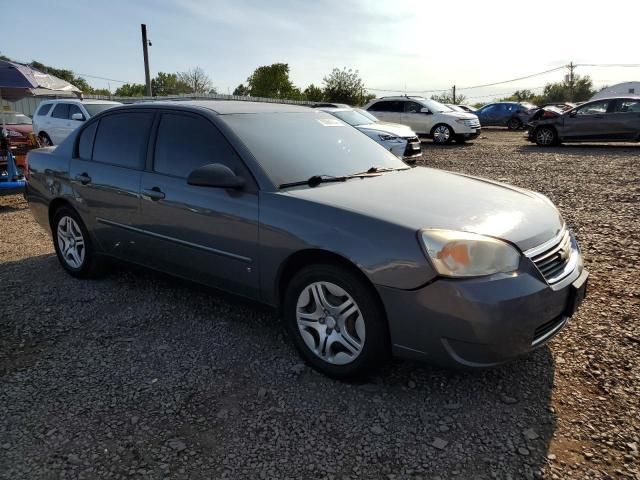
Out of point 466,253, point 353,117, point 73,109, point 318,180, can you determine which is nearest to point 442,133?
point 353,117

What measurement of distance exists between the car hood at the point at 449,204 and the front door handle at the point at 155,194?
1141 mm

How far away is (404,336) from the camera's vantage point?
8.95 ft

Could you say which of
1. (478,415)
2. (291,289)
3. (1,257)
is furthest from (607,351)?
(1,257)

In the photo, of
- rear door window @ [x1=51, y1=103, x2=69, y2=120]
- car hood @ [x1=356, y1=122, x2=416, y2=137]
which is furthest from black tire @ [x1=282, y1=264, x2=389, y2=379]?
rear door window @ [x1=51, y1=103, x2=69, y2=120]

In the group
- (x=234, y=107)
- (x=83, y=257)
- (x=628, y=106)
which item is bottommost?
(x=83, y=257)

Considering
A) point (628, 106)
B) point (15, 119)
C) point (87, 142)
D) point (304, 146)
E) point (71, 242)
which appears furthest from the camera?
point (15, 119)

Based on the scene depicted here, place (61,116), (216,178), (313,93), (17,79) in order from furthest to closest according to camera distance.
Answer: (313,93) < (61,116) < (17,79) < (216,178)

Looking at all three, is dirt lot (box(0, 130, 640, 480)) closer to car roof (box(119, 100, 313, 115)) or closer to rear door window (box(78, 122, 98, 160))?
rear door window (box(78, 122, 98, 160))

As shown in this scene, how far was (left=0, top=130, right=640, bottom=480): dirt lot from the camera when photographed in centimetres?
241

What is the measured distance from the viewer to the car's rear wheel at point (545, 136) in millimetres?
17144

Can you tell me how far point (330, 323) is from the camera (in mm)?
3031

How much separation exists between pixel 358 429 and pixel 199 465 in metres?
0.79

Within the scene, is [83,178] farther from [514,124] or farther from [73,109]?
[514,124]

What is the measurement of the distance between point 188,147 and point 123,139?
89 cm
